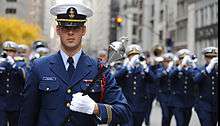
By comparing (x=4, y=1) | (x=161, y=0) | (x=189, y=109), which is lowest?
(x=189, y=109)

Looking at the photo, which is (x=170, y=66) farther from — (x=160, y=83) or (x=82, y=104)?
(x=82, y=104)

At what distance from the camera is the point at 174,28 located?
2452 inches

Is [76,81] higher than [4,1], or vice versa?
[4,1]

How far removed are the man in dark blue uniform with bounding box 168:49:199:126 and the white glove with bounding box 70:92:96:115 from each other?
8.98 meters

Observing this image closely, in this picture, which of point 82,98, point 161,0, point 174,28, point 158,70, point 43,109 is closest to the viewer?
point 82,98

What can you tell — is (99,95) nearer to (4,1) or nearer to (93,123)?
(93,123)

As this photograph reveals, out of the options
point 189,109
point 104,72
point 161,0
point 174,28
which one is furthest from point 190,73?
point 174,28

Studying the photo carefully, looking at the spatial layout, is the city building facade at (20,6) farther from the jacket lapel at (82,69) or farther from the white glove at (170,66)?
the white glove at (170,66)

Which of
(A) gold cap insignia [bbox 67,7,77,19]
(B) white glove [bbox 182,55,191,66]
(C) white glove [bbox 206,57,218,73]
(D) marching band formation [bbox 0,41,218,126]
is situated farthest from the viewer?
(B) white glove [bbox 182,55,191,66]

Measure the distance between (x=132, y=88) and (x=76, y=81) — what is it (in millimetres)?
8567

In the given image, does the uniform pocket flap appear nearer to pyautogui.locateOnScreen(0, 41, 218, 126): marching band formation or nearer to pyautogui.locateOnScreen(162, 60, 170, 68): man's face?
pyautogui.locateOnScreen(0, 41, 218, 126): marching band formation

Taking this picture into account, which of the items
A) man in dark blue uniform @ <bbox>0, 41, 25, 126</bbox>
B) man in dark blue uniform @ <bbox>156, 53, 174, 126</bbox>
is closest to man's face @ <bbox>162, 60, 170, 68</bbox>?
man in dark blue uniform @ <bbox>156, 53, 174, 126</bbox>

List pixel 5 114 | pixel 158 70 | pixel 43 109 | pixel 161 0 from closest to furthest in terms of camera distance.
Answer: pixel 43 109 < pixel 5 114 < pixel 158 70 < pixel 161 0

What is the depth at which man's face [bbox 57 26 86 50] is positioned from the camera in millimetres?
4594
